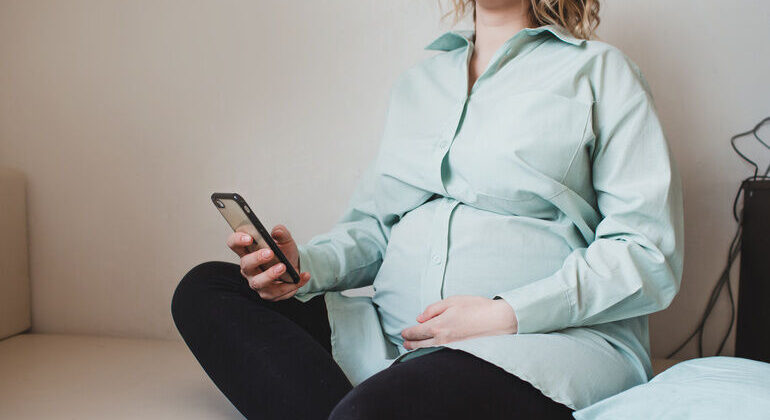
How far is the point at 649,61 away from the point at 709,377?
0.76 meters

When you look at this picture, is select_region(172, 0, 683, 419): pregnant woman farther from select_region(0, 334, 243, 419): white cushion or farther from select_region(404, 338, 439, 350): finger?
select_region(0, 334, 243, 419): white cushion

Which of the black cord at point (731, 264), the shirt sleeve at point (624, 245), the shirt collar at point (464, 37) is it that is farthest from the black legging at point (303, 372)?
the black cord at point (731, 264)

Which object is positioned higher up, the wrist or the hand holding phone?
the hand holding phone

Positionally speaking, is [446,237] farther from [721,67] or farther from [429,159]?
[721,67]

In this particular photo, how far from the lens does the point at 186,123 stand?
151cm

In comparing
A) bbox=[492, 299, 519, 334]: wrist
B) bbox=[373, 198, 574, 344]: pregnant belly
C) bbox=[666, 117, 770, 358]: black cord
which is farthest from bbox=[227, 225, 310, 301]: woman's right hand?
bbox=[666, 117, 770, 358]: black cord

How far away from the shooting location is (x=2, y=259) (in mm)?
1478

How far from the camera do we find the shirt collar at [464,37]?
96 cm

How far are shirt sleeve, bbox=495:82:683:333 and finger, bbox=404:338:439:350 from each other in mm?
98

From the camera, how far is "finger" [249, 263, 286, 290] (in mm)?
878

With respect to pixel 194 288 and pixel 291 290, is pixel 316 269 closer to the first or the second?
pixel 291 290

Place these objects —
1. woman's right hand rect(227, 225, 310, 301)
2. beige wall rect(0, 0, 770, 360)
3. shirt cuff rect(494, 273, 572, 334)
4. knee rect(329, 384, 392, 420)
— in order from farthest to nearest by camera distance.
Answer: beige wall rect(0, 0, 770, 360)
woman's right hand rect(227, 225, 310, 301)
shirt cuff rect(494, 273, 572, 334)
knee rect(329, 384, 392, 420)

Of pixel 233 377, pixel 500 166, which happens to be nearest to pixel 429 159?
pixel 500 166

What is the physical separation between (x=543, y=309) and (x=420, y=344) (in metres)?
0.16
